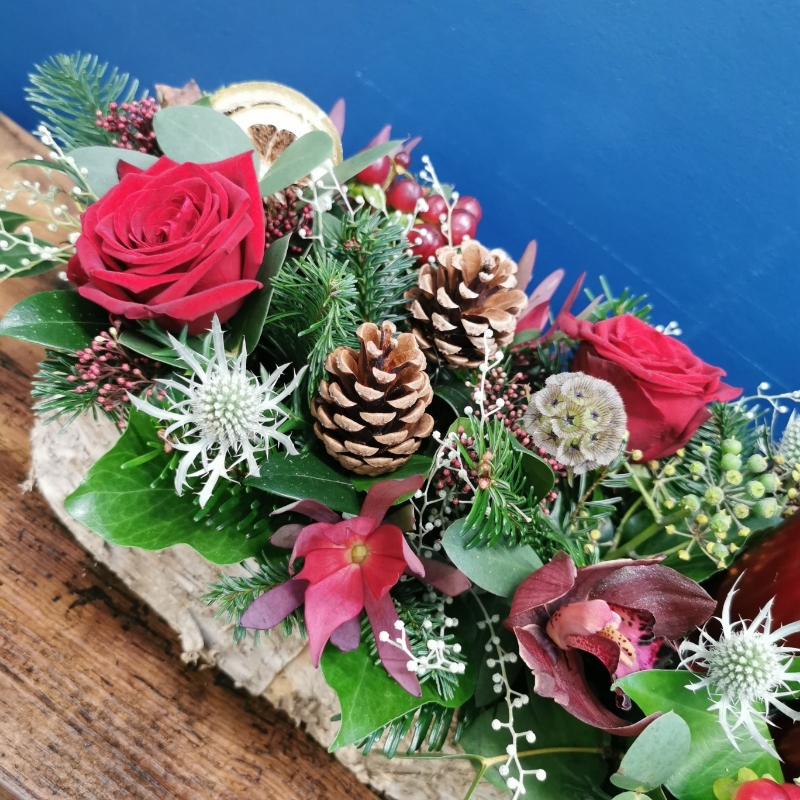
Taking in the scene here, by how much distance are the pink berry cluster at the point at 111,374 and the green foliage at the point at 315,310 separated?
0.12 metres

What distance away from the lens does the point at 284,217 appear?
26.1 inches

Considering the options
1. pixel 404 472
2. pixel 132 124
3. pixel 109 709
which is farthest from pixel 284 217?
pixel 109 709

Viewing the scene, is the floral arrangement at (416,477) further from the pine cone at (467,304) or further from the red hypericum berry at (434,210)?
the red hypericum berry at (434,210)

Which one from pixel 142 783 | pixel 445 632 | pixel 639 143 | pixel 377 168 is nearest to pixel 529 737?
pixel 445 632

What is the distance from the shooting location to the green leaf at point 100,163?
0.61 m

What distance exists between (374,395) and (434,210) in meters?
0.33

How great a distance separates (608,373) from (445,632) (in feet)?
0.90

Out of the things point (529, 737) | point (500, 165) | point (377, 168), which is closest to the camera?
point (529, 737)

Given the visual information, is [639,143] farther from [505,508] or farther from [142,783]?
[142,783]

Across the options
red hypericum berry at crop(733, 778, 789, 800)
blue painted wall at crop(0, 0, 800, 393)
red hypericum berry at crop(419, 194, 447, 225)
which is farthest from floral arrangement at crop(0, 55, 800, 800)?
blue painted wall at crop(0, 0, 800, 393)

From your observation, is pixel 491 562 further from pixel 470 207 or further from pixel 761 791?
pixel 470 207

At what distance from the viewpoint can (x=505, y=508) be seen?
517mm

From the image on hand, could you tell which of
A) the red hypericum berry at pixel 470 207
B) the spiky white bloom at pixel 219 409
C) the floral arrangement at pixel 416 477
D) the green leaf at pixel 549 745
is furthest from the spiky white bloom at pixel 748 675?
the red hypericum berry at pixel 470 207

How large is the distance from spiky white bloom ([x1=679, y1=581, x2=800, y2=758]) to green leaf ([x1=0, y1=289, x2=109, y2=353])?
21.8 inches
